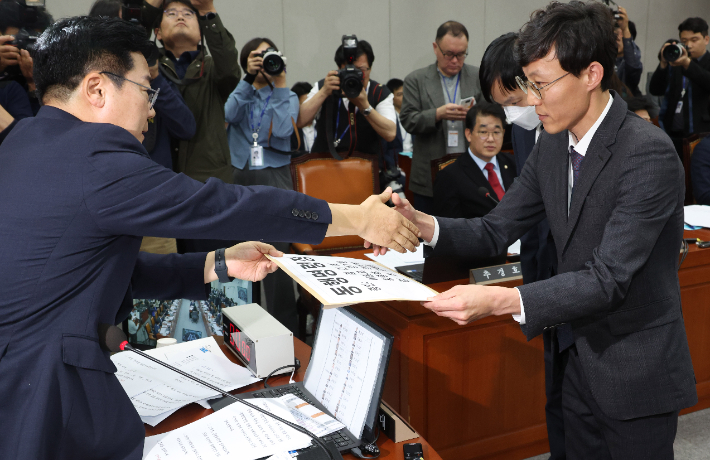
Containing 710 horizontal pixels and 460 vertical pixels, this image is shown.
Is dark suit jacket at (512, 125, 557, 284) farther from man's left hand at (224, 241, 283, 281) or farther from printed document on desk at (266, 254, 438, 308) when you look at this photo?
man's left hand at (224, 241, 283, 281)

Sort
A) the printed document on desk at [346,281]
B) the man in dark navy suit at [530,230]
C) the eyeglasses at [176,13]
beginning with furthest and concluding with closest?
the eyeglasses at [176,13] < the man in dark navy suit at [530,230] < the printed document on desk at [346,281]

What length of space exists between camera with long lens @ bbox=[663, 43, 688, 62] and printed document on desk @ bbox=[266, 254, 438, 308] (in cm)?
397

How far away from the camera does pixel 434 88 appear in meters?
3.73

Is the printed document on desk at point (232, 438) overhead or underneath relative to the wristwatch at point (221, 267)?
underneath

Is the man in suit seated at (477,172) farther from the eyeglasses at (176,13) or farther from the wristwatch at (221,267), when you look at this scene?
the wristwatch at (221,267)

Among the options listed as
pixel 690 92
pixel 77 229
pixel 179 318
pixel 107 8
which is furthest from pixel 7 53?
pixel 690 92

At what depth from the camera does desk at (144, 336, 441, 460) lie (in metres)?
1.17

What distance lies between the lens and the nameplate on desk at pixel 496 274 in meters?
1.99

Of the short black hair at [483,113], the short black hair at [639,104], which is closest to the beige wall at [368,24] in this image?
the short black hair at [483,113]

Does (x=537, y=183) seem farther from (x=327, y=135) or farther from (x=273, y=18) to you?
(x=273, y=18)

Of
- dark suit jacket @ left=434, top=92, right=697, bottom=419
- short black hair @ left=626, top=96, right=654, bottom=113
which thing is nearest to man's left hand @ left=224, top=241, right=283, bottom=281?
dark suit jacket @ left=434, top=92, right=697, bottom=419

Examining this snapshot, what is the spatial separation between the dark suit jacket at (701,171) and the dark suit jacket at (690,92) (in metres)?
1.56

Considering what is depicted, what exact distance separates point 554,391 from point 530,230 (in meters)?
0.54

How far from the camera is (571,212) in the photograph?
1338 millimetres
